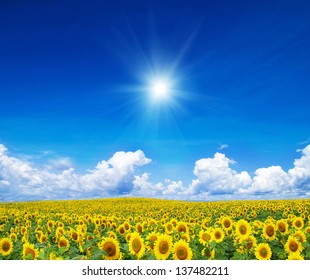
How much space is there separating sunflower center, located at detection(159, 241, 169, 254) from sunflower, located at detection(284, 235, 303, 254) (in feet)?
6.15

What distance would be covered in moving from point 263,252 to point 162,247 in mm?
1530

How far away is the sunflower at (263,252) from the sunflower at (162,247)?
1359mm

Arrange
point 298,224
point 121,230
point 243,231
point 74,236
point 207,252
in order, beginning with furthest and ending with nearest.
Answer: point 121,230 < point 298,224 < point 74,236 < point 243,231 < point 207,252

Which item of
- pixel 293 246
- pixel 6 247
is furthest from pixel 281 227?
pixel 6 247

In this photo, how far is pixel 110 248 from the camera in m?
5.57

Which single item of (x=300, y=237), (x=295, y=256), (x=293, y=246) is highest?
(x=300, y=237)

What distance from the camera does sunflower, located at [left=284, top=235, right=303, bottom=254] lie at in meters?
5.96

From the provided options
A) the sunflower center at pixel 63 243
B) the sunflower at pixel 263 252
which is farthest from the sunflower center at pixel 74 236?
the sunflower at pixel 263 252

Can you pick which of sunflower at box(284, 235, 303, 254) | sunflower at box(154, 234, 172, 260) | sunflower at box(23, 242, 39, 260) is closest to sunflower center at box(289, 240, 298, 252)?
sunflower at box(284, 235, 303, 254)

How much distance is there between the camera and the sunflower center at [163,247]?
5.46 meters

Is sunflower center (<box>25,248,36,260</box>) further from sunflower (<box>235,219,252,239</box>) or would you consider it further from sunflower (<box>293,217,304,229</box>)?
sunflower (<box>293,217,304,229</box>)

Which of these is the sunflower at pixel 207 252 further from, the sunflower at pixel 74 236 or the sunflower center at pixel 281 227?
the sunflower at pixel 74 236

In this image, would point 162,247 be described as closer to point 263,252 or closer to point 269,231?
point 263,252
